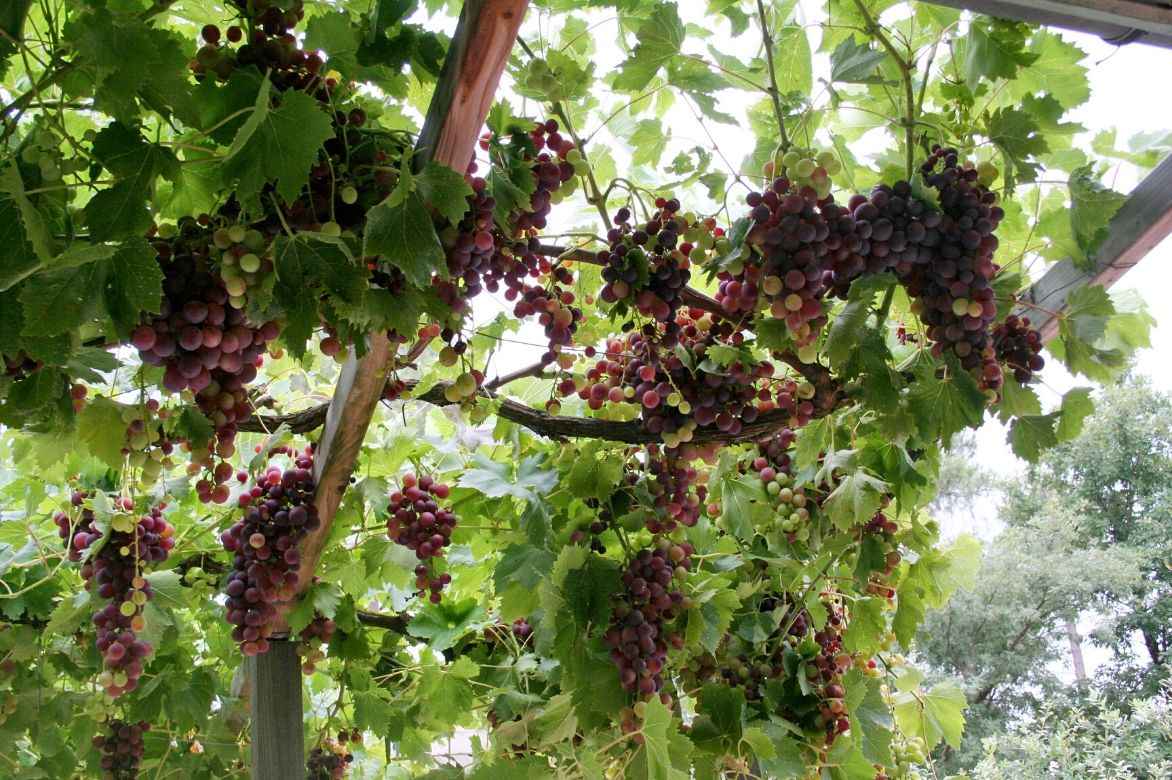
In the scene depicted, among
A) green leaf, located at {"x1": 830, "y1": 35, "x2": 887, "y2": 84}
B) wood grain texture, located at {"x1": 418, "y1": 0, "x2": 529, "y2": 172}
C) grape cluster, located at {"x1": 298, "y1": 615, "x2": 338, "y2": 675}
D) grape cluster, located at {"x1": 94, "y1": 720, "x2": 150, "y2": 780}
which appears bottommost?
grape cluster, located at {"x1": 94, "y1": 720, "x2": 150, "y2": 780}

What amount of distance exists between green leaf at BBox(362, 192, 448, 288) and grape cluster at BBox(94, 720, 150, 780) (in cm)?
188

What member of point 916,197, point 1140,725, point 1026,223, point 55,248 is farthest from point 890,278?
point 1140,725

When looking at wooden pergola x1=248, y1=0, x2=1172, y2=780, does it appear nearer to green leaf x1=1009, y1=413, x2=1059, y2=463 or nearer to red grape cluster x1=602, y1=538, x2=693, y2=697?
green leaf x1=1009, y1=413, x2=1059, y2=463

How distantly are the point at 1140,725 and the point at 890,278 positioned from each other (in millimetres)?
6837

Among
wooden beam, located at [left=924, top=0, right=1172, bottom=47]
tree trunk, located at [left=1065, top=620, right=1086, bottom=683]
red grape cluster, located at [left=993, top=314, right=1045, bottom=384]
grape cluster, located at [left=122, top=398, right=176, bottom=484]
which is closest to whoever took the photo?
wooden beam, located at [left=924, top=0, right=1172, bottom=47]

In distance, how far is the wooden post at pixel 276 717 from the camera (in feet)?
6.96

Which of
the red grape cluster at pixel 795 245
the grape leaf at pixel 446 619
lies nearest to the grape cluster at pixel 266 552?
the grape leaf at pixel 446 619

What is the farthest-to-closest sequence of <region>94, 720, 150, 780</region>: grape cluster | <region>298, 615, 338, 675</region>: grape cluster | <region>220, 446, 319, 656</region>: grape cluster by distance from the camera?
1. <region>94, 720, 150, 780</region>: grape cluster
2. <region>298, 615, 338, 675</region>: grape cluster
3. <region>220, 446, 319, 656</region>: grape cluster

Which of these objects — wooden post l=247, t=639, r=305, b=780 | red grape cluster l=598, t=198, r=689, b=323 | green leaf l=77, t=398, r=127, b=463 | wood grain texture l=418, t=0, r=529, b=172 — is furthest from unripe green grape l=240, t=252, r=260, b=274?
wooden post l=247, t=639, r=305, b=780

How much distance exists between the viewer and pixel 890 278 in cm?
140

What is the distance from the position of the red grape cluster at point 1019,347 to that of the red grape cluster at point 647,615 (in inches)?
26.9

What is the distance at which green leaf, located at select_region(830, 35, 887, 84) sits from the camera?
54.8 inches

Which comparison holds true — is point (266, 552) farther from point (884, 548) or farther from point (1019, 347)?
point (1019, 347)

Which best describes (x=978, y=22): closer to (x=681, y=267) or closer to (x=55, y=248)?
(x=681, y=267)
